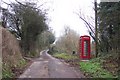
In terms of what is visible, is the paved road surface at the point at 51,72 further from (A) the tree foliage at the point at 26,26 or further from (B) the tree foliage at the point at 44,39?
(B) the tree foliage at the point at 44,39

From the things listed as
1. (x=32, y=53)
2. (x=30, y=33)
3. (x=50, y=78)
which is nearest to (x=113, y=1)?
(x=50, y=78)

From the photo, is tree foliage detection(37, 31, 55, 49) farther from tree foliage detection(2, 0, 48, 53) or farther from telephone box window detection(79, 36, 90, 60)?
telephone box window detection(79, 36, 90, 60)

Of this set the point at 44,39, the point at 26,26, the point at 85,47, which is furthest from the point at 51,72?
the point at 44,39

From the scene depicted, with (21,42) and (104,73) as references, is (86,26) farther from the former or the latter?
(104,73)

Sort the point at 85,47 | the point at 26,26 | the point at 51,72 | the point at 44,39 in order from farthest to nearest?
1. the point at 44,39
2. the point at 26,26
3. the point at 85,47
4. the point at 51,72

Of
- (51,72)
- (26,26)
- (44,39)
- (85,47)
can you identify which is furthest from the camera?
(44,39)

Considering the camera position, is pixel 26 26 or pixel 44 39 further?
pixel 44 39

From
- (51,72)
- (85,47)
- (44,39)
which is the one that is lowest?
(51,72)

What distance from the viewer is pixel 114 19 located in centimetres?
1909

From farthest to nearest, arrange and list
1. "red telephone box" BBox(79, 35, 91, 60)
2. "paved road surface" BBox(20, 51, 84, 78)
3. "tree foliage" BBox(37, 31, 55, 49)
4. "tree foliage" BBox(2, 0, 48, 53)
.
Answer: "tree foliage" BBox(37, 31, 55, 49) → "tree foliage" BBox(2, 0, 48, 53) → "red telephone box" BBox(79, 35, 91, 60) → "paved road surface" BBox(20, 51, 84, 78)

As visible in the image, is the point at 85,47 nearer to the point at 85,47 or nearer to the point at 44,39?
the point at 85,47

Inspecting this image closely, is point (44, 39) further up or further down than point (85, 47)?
further up

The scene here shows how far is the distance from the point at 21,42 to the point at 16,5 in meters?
26.3

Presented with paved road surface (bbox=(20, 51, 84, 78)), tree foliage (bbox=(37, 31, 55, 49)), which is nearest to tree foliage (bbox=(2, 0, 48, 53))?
tree foliage (bbox=(37, 31, 55, 49))
